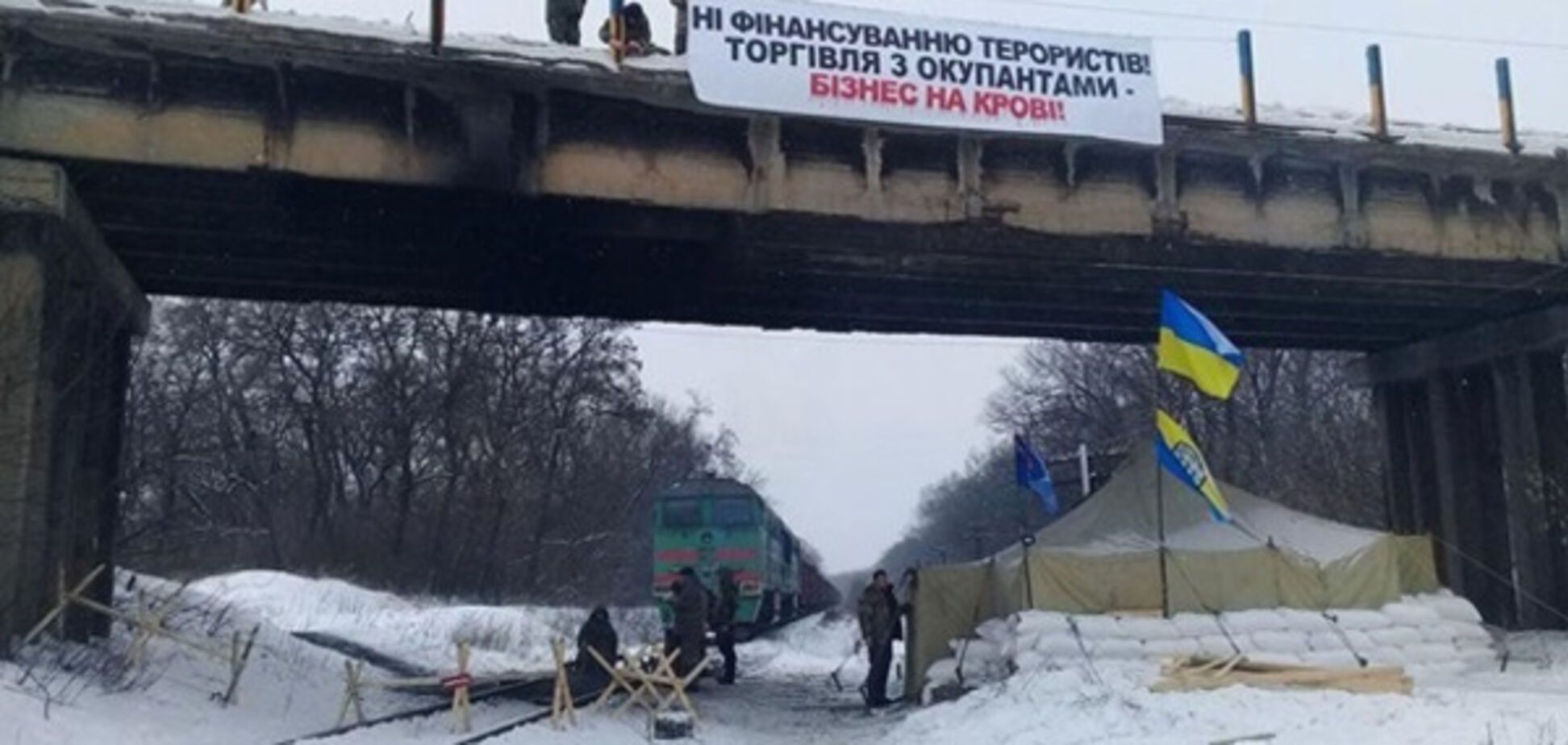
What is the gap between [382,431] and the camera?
56.2 m

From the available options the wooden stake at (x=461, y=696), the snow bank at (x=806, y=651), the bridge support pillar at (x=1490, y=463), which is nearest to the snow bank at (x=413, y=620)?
the snow bank at (x=806, y=651)

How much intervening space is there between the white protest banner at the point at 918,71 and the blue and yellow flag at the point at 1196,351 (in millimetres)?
2632

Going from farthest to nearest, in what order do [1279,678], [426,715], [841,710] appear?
[841,710]
[426,715]
[1279,678]

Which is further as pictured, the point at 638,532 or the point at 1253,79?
the point at 638,532

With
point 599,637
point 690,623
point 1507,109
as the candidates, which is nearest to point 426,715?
point 599,637

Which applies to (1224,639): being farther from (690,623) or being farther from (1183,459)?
(690,623)

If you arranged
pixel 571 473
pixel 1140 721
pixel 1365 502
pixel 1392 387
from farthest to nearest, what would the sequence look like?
pixel 571 473 < pixel 1365 502 < pixel 1392 387 < pixel 1140 721

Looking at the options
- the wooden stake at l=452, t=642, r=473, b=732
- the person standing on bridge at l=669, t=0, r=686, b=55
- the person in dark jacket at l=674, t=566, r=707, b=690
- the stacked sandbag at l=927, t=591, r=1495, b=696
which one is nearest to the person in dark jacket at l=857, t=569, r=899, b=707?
the stacked sandbag at l=927, t=591, r=1495, b=696

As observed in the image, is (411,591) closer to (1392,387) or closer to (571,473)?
(571,473)

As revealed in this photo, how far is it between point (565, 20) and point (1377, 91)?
38.2 feet

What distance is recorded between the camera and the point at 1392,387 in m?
31.7

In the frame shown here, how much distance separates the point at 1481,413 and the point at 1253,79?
1138 cm

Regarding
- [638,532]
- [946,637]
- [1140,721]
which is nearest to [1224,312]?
[946,637]

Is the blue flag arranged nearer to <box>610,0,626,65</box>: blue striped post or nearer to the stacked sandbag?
the stacked sandbag
